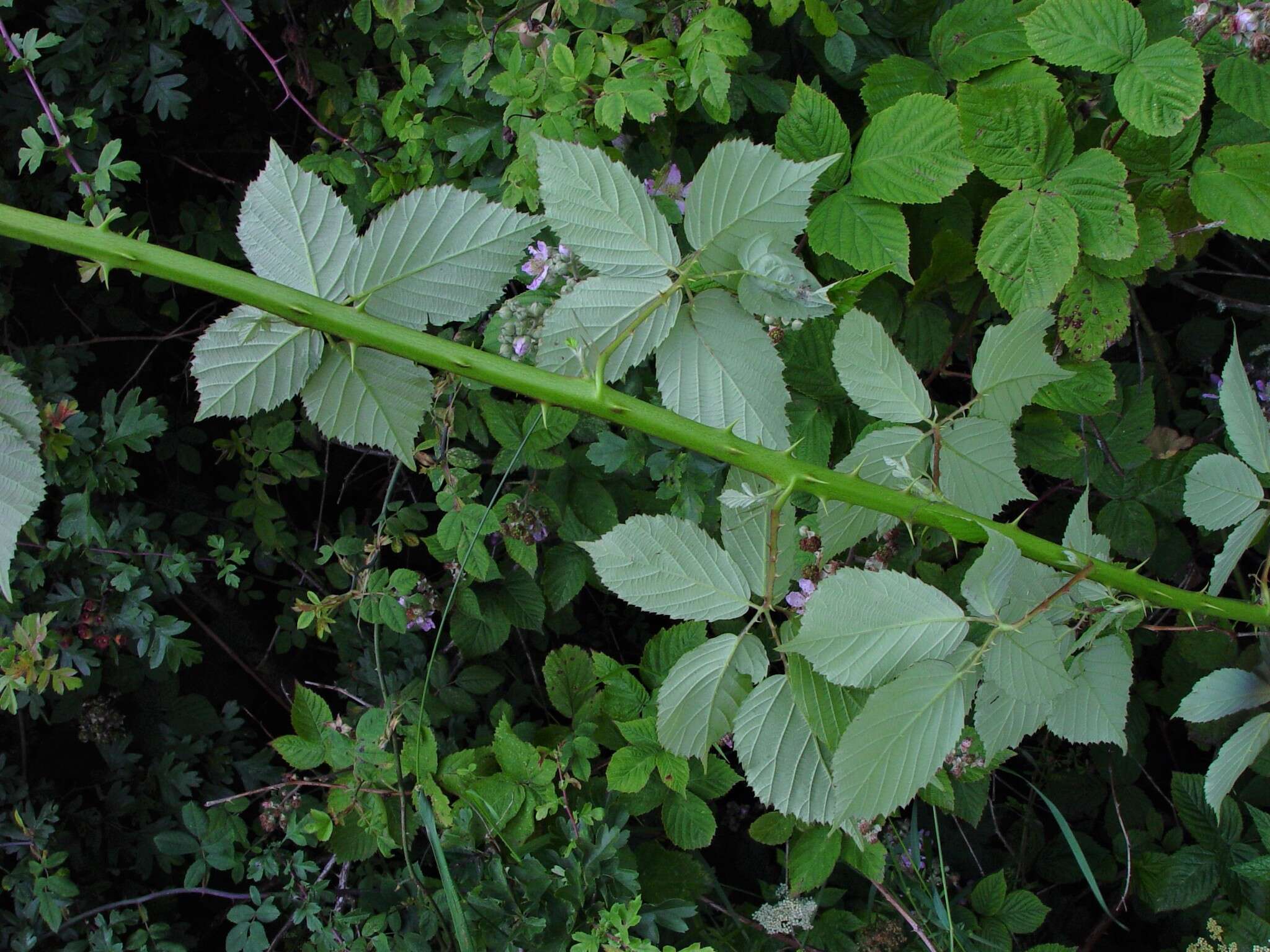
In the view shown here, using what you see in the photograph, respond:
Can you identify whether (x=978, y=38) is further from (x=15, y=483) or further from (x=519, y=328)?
(x=15, y=483)

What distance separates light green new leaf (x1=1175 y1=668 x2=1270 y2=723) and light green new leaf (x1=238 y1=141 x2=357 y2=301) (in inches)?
31.9

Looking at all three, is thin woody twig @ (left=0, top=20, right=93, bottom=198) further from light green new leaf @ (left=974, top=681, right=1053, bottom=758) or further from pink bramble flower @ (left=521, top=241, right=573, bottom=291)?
light green new leaf @ (left=974, top=681, right=1053, bottom=758)

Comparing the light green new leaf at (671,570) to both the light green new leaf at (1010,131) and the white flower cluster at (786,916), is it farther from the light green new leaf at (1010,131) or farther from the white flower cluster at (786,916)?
the white flower cluster at (786,916)

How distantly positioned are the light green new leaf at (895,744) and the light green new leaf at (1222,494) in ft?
1.19

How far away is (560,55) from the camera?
3.62 feet

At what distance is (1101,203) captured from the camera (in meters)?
1.07

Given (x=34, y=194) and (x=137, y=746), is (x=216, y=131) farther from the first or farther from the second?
(x=137, y=746)

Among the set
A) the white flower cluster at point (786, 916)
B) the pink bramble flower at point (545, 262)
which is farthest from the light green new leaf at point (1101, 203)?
the white flower cluster at point (786, 916)

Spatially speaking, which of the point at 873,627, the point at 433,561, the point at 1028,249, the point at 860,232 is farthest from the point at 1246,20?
the point at 433,561

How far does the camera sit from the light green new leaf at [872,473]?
27.5 inches

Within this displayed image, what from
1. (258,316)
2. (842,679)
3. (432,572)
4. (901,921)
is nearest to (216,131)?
(432,572)

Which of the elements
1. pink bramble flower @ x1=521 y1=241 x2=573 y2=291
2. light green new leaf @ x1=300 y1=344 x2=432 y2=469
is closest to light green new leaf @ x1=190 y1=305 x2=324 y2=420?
light green new leaf @ x1=300 y1=344 x2=432 y2=469

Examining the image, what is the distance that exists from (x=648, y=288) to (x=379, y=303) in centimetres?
18

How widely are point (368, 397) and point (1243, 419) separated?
75 centimetres
